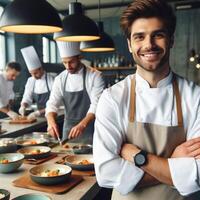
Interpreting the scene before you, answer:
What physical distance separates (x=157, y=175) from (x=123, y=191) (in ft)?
0.64

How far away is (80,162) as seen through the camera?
2104mm

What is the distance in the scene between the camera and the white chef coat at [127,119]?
4.40 ft

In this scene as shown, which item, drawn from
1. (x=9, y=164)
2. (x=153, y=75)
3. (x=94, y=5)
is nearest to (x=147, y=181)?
(x=153, y=75)

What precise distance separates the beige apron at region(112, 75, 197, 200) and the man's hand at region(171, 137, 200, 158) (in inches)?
2.3

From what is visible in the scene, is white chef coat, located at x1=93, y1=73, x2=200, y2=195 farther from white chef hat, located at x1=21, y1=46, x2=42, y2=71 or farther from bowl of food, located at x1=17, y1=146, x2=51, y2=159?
white chef hat, located at x1=21, y1=46, x2=42, y2=71

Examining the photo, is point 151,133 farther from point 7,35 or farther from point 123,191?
point 7,35

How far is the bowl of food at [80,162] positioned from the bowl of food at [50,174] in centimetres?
10

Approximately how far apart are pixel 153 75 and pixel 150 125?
0.25 m

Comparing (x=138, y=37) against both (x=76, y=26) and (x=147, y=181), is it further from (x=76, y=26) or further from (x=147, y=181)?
(x=76, y=26)

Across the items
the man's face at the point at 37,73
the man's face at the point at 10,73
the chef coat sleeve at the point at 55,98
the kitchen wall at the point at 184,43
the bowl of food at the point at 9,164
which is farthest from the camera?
the kitchen wall at the point at 184,43

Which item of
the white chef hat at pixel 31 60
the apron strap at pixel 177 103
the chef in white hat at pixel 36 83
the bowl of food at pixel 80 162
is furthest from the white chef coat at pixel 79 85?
the apron strap at pixel 177 103

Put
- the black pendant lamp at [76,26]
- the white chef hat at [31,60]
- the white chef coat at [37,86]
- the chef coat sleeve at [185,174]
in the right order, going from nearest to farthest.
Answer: the chef coat sleeve at [185,174] → the black pendant lamp at [76,26] → the white chef hat at [31,60] → the white chef coat at [37,86]

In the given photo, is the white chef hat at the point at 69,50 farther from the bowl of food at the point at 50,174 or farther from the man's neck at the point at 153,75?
the man's neck at the point at 153,75

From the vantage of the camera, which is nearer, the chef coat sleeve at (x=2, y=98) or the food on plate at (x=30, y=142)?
the food on plate at (x=30, y=142)
